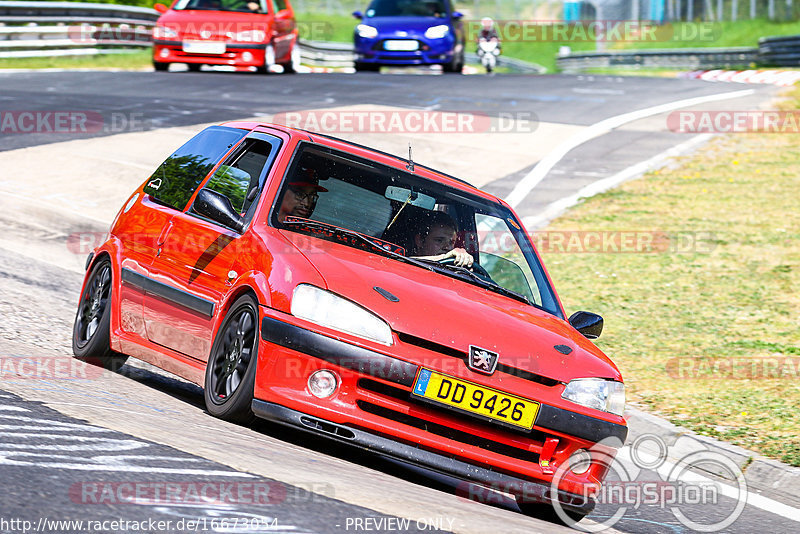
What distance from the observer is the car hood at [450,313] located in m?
5.32

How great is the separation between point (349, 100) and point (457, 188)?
14252 millimetres

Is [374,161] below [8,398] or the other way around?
the other way around

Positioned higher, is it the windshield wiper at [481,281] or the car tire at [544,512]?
the windshield wiper at [481,281]

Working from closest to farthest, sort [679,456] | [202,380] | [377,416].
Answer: [377,416]
[202,380]
[679,456]

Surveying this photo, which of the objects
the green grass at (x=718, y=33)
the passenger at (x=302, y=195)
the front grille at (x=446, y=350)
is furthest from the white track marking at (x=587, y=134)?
the green grass at (x=718, y=33)

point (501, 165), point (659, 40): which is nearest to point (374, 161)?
point (501, 165)

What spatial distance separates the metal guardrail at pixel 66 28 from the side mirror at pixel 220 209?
2262cm

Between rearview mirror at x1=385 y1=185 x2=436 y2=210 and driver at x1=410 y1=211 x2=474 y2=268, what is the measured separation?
0.06 metres

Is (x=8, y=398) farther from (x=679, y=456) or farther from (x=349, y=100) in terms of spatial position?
(x=349, y=100)

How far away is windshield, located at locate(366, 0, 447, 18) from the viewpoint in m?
26.2

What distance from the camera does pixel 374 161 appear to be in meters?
6.57

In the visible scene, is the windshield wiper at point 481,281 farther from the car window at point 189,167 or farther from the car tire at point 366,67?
the car tire at point 366,67

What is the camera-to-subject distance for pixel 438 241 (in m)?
6.50

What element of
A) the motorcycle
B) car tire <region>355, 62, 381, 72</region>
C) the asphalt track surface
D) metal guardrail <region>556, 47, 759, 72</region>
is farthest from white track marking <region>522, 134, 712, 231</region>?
the motorcycle
